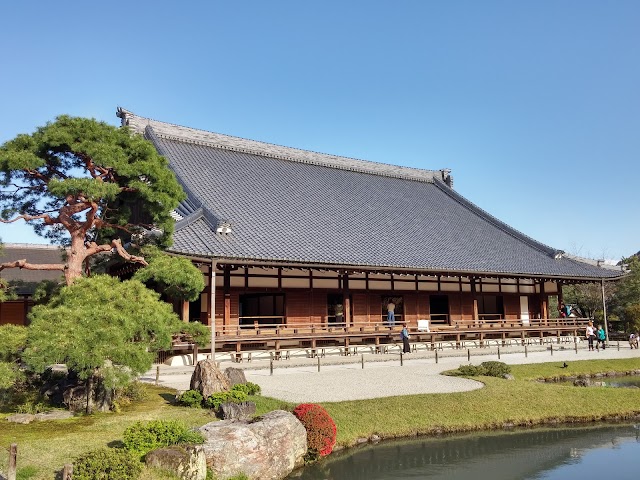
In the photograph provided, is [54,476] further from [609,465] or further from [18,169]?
[609,465]

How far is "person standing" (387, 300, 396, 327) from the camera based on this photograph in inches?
1067

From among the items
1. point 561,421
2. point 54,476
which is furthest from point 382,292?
point 54,476

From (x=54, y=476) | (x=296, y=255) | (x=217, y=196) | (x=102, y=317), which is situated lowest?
(x=54, y=476)

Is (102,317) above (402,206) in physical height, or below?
below

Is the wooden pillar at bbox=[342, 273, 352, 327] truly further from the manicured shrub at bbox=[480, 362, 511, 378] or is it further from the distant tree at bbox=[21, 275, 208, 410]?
the distant tree at bbox=[21, 275, 208, 410]

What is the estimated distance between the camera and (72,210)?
14734mm

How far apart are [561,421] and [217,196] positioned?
1861cm

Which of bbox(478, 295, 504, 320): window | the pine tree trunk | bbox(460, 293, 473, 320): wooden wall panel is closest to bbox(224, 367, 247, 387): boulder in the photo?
the pine tree trunk

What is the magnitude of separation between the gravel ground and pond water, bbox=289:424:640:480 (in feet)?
9.12

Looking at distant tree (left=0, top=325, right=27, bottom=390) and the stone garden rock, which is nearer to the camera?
distant tree (left=0, top=325, right=27, bottom=390)

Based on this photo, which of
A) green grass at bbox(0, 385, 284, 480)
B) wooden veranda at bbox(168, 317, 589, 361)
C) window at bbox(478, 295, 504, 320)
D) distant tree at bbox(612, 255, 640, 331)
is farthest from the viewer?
distant tree at bbox(612, 255, 640, 331)

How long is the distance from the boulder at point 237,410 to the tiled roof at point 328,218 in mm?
8837

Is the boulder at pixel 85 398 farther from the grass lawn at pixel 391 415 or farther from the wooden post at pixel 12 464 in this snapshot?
the wooden post at pixel 12 464

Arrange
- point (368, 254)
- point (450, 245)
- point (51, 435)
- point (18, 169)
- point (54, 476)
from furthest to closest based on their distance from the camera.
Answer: point (450, 245)
point (368, 254)
point (18, 169)
point (51, 435)
point (54, 476)
